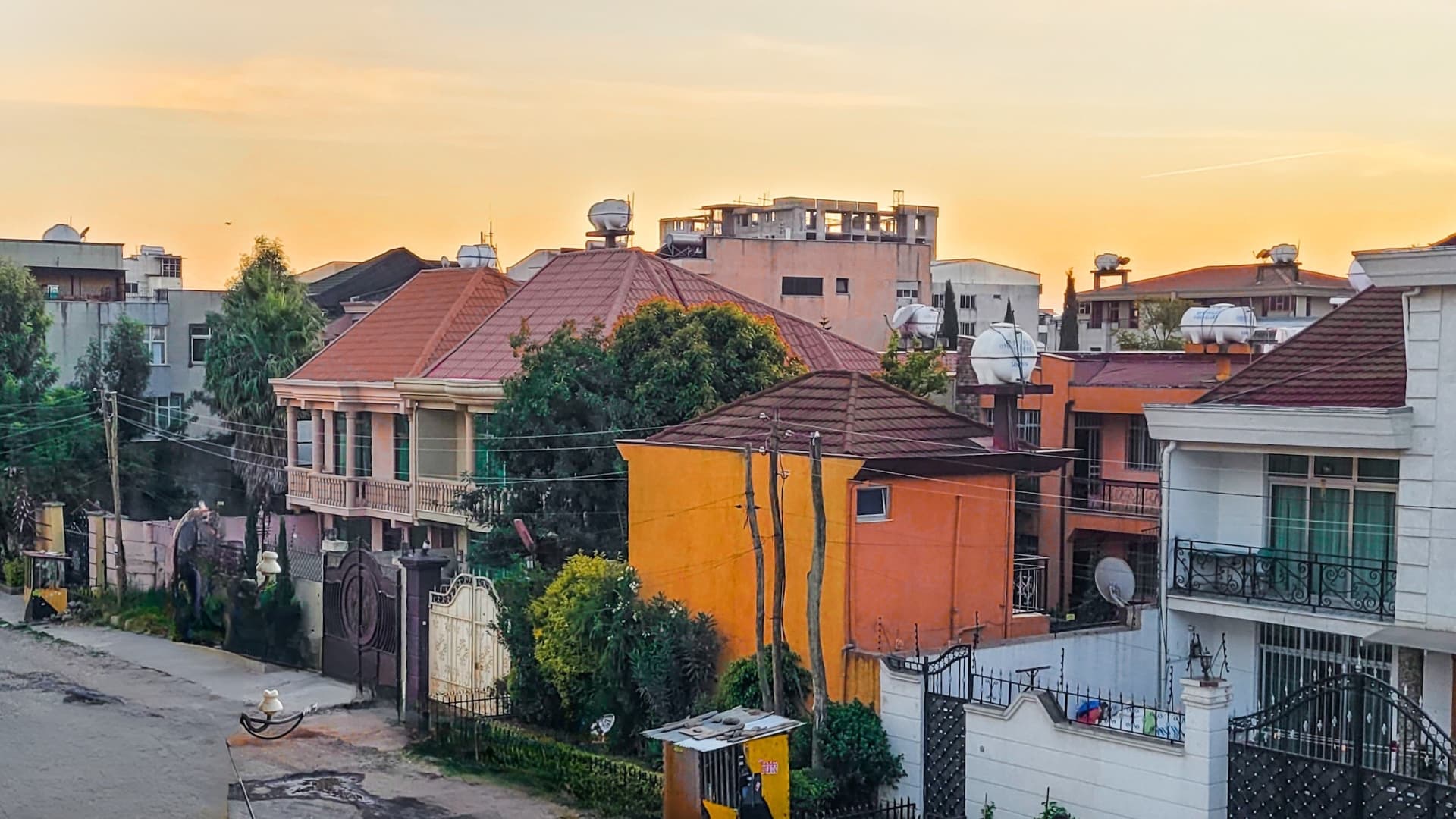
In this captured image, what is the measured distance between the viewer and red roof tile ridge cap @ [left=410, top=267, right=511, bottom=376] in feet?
109

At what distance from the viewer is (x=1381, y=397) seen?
17.8 metres

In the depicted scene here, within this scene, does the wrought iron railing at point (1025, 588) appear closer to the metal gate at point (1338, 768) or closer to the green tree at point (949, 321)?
the metal gate at point (1338, 768)

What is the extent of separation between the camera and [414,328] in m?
35.1

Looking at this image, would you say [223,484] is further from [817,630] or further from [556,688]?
[817,630]

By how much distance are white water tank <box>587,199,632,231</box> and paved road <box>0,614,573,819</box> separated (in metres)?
14.2

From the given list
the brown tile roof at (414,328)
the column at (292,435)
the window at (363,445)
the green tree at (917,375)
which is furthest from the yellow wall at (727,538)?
the column at (292,435)

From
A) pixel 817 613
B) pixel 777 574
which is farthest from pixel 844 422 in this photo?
pixel 817 613

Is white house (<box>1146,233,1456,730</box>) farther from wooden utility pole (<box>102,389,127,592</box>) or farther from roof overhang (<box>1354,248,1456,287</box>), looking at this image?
wooden utility pole (<box>102,389,127,592</box>)

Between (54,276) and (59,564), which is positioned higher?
(54,276)

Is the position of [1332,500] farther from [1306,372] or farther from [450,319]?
[450,319]

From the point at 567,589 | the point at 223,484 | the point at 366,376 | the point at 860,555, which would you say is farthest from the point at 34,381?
the point at 860,555

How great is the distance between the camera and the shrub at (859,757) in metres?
17.8

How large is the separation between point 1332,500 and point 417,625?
519 inches

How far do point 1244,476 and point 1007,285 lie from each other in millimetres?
53118
